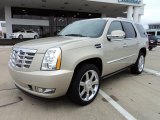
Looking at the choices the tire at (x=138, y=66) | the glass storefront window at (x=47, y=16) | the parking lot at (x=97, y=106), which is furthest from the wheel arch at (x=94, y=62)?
the glass storefront window at (x=47, y=16)

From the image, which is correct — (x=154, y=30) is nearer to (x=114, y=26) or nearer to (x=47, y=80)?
(x=114, y=26)

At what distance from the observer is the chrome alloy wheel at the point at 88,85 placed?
3411 mm

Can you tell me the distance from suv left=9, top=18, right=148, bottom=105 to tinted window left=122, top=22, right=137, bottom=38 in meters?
0.36

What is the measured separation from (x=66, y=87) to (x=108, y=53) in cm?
144

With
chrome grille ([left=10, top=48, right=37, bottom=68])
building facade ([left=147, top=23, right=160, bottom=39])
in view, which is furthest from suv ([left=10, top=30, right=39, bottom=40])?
chrome grille ([left=10, top=48, right=37, bottom=68])

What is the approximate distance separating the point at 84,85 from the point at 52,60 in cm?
94

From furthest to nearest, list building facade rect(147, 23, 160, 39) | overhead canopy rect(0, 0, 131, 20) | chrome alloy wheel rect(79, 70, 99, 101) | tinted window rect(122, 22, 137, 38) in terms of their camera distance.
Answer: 1. building facade rect(147, 23, 160, 39)
2. overhead canopy rect(0, 0, 131, 20)
3. tinted window rect(122, 22, 137, 38)
4. chrome alloy wheel rect(79, 70, 99, 101)

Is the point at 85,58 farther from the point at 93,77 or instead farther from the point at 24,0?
the point at 24,0

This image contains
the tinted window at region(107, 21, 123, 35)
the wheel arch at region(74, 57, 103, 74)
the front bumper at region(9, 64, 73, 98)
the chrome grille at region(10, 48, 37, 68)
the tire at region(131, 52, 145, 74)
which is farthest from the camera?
the tire at region(131, 52, 145, 74)

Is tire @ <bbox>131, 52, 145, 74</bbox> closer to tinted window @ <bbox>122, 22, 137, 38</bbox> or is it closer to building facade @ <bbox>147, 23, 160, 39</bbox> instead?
tinted window @ <bbox>122, 22, 137, 38</bbox>

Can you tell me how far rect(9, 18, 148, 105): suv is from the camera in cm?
288

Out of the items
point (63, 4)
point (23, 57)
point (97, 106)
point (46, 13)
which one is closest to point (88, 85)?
point (97, 106)

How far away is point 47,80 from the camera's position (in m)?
2.79

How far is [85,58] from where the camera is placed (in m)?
3.29
